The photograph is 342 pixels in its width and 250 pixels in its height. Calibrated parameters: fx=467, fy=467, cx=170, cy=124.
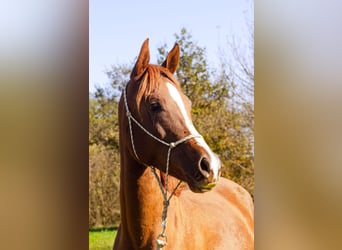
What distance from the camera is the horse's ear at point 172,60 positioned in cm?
131

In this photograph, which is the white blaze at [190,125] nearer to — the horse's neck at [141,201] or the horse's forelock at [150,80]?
the horse's forelock at [150,80]

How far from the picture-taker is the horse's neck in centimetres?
128

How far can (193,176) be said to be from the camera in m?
1.23

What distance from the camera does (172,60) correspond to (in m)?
1.33

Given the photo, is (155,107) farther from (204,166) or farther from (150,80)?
(204,166)

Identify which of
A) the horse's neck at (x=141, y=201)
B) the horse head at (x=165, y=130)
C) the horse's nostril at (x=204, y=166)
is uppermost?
the horse head at (x=165, y=130)

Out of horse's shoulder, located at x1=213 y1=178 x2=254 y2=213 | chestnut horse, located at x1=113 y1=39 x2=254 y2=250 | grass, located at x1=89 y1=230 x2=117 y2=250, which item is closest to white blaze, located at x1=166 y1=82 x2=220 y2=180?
chestnut horse, located at x1=113 y1=39 x2=254 y2=250

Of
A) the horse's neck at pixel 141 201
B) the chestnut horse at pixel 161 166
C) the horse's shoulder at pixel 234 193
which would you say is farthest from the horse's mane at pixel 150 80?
the horse's shoulder at pixel 234 193

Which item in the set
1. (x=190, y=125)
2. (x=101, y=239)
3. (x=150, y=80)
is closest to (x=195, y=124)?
(x=190, y=125)

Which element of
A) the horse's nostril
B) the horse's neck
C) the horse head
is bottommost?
the horse's neck

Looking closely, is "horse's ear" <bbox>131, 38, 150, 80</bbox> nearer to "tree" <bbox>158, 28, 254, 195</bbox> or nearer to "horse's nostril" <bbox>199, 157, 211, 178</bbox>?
"tree" <bbox>158, 28, 254, 195</bbox>

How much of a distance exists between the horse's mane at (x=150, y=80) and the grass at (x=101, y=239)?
0.39 m

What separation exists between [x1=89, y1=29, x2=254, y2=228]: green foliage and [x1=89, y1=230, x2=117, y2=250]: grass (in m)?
0.03
